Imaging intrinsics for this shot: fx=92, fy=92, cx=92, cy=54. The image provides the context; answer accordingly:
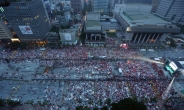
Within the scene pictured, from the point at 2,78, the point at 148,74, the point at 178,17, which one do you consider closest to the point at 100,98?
the point at 148,74

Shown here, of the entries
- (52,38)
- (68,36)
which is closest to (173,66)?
(68,36)

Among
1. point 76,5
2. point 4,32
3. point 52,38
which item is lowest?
point 52,38

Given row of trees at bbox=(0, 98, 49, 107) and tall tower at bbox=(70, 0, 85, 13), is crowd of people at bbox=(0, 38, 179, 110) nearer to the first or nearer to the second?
row of trees at bbox=(0, 98, 49, 107)

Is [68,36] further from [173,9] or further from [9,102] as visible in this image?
[173,9]

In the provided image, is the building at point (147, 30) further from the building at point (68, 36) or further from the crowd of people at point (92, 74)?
the building at point (68, 36)

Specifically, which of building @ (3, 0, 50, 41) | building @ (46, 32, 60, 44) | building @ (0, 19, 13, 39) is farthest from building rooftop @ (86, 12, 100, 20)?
building @ (0, 19, 13, 39)

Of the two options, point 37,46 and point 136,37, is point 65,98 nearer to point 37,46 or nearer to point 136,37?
point 37,46

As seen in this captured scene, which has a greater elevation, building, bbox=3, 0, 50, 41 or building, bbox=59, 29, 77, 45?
building, bbox=3, 0, 50, 41
